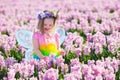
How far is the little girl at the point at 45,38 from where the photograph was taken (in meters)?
7.14

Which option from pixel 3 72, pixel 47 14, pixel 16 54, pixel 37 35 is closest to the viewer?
pixel 3 72

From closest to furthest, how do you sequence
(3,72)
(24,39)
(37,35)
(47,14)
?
(3,72), (47,14), (37,35), (24,39)

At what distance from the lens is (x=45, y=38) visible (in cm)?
727

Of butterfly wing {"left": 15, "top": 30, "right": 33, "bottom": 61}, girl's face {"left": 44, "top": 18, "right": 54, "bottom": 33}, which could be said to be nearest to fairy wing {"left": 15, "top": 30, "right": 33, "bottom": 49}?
butterfly wing {"left": 15, "top": 30, "right": 33, "bottom": 61}

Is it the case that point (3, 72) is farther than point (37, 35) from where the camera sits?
No

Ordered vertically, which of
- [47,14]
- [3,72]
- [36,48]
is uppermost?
[47,14]

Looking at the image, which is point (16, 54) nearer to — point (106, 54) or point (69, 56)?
point (69, 56)

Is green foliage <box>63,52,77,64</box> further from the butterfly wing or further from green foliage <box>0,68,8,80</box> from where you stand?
green foliage <box>0,68,8,80</box>

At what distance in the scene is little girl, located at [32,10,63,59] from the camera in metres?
7.14

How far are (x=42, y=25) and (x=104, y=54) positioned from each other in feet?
3.90

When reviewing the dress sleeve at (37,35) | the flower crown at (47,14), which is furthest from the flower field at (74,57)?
the flower crown at (47,14)

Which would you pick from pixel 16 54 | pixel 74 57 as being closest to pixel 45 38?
pixel 74 57

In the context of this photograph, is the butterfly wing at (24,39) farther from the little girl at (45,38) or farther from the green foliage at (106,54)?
the green foliage at (106,54)

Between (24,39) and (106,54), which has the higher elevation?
(24,39)
